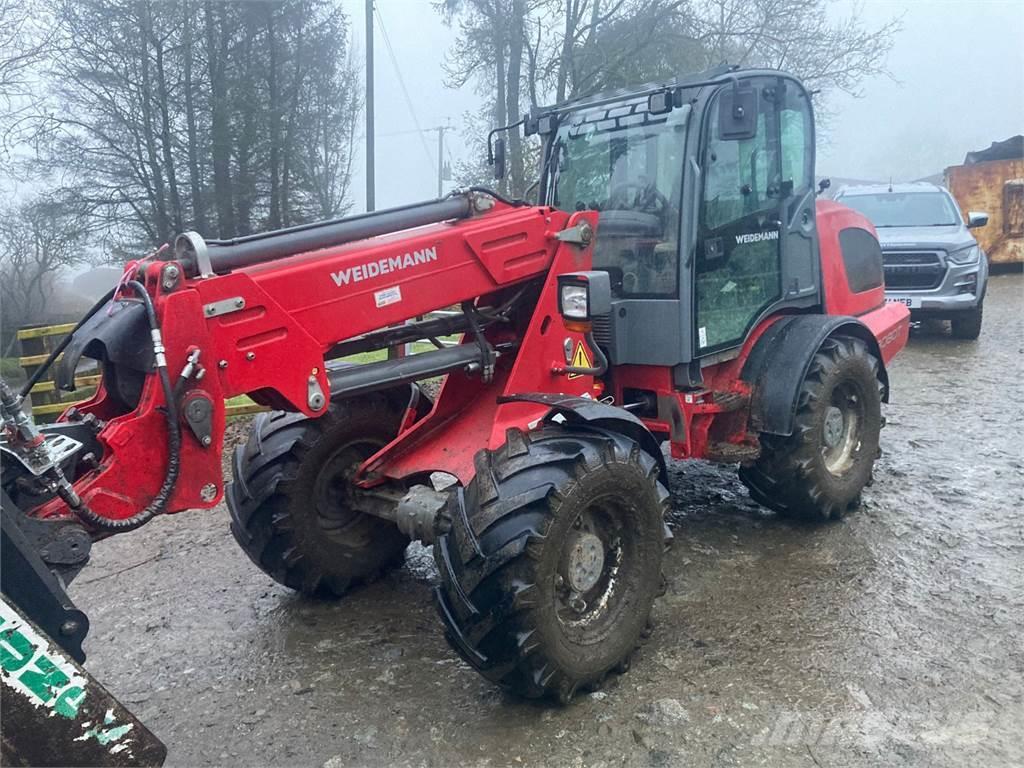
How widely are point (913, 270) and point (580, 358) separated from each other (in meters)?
8.08

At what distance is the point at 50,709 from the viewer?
7.25 feet

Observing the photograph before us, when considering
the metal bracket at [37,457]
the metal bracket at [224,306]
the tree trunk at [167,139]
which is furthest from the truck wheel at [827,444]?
the tree trunk at [167,139]

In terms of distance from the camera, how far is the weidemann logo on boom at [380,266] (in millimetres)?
3188

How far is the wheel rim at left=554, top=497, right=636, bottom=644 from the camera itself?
10.5 feet

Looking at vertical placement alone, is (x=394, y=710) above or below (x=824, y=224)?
below

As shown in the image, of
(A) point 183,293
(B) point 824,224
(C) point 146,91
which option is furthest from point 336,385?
(C) point 146,91

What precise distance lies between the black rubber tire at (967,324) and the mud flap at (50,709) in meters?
10.5

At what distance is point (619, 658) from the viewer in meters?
3.31

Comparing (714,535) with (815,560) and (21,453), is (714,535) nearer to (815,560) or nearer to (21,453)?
(815,560)

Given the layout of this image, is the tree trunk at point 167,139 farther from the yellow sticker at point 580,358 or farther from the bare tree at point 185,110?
the yellow sticker at point 580,358

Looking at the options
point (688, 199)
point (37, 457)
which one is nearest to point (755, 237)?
point (688, 199)

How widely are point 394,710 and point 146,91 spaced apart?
41.8 feet

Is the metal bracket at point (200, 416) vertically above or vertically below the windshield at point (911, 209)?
below

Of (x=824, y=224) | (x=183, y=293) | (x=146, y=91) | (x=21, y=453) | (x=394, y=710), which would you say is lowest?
(x=394, y=710)
